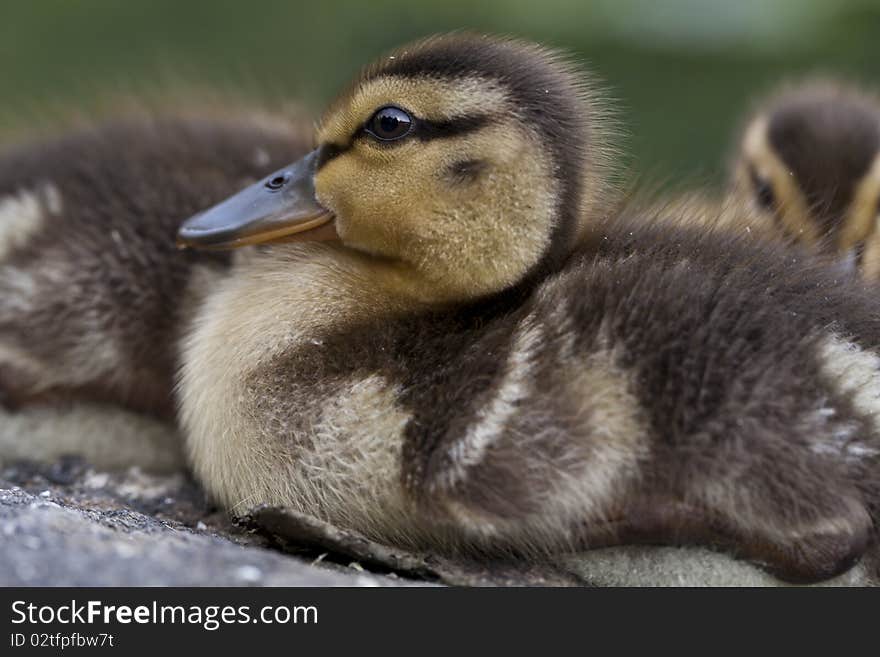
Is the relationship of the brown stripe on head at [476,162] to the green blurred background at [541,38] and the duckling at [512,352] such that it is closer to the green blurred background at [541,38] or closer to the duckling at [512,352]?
the duckling at [512,352]

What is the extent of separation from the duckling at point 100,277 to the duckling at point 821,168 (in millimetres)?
883

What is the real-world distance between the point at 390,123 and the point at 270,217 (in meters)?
0.24

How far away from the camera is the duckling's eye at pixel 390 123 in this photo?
173 cm

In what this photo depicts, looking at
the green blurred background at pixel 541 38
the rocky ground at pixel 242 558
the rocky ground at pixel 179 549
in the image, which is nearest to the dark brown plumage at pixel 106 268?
the rocky ground at pixel 179 549

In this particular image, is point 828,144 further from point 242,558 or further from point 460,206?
point 242,558

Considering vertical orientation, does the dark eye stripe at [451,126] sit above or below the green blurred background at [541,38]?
A: above

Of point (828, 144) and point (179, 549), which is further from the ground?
point (828, 144)

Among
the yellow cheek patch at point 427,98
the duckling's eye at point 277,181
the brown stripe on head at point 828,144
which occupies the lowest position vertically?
the brown stripe on head at point 828,144

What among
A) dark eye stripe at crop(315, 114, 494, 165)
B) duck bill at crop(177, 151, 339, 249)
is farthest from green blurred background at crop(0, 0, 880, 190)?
dark eye stripe at crop(315, 114, 494, 165)

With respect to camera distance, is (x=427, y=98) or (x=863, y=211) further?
(x=863, y=211)

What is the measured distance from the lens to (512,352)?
1.59 m

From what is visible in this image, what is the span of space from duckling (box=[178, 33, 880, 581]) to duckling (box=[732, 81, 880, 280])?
0.48 meters

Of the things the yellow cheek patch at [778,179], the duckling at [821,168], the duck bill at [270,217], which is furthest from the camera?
the duckling at [821,168]

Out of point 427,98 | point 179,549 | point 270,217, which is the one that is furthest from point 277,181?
point 179,549
